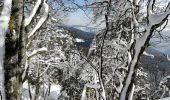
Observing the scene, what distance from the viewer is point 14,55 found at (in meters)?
4.78

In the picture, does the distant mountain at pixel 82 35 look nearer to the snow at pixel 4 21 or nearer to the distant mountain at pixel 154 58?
the distant mountain at pixel 154 58

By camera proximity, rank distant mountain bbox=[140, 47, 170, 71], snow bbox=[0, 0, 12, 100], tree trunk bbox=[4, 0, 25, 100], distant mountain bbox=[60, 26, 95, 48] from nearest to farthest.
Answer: snow bbox=[0, 0, 12, 100], tree trunk bbox=[4, 0, 25, 100], distant mountain bbox=[60, 26, 95, 48], distant mountain bbox=[140, 47, 170, 71]

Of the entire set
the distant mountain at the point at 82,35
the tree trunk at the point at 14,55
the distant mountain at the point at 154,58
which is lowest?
the distant mountain at the point at 154,58

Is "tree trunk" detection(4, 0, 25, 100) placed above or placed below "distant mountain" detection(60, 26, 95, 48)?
above

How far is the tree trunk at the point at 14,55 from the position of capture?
15.6 feet

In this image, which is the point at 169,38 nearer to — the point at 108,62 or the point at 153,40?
the point at 153,40

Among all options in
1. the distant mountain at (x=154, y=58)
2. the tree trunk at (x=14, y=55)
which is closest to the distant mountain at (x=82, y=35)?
the distant mountain at (x=154, y=58)

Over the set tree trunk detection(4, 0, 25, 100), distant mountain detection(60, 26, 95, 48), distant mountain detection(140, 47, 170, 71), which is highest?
tree trunk detection(4, 0, 25, 100)

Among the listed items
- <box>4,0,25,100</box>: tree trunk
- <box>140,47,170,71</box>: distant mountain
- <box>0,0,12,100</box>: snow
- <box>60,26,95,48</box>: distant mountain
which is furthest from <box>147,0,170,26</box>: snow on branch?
<box>140,47,170,71</box>: distant mountain

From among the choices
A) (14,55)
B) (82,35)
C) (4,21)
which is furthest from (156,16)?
(82,35)

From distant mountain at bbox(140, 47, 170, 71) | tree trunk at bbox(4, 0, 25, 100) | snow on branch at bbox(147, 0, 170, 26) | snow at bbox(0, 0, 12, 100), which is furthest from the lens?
distant mountain at bbox(140, 47, 170, 71)

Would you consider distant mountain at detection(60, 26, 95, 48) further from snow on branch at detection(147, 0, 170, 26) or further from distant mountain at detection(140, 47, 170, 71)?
snow on branch at detection(147, 0, 170, 26)

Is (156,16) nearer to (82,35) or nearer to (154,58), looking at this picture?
(82,35)

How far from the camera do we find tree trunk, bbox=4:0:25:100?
4.75 meters
